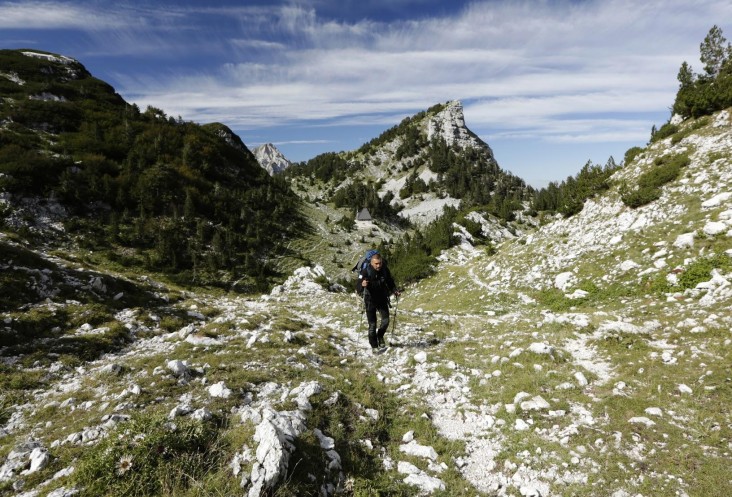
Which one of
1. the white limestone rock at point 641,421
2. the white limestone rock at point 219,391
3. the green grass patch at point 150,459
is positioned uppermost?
the green grass patch at point 150,459

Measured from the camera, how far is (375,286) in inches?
398

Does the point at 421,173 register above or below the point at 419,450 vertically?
above

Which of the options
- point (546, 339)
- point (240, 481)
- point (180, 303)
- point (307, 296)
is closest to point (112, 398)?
point (240, 481)

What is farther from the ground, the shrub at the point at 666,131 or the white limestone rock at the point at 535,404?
the shrub at the point at 666,131

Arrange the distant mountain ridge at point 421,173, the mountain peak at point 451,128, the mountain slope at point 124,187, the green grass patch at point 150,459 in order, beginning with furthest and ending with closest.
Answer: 1. the mountain peak at point 451,128
2. the distant mountain ridge at point 421,173
3. the mountain slope at point 124,187
4. the green grass patch at point 150,459

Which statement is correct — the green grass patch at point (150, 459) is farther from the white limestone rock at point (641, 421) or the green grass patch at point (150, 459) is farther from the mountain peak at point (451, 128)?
the mountain peak at point (451, 128)

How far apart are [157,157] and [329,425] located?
39.2 metres

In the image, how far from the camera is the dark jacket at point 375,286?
10.0m

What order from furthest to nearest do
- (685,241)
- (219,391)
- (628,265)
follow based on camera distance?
(628,265), (685,241), (219,391)

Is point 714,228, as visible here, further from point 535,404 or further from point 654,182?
point 535,404

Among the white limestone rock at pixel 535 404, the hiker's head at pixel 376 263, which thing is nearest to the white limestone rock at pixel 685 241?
the white limestone rock at pixel 535 404

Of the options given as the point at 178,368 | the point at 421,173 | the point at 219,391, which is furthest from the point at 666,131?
the point at 421,173

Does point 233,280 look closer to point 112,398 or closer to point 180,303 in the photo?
point 180,303

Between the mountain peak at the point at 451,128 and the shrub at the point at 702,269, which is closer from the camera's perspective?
the shrub at the point at 702,269
